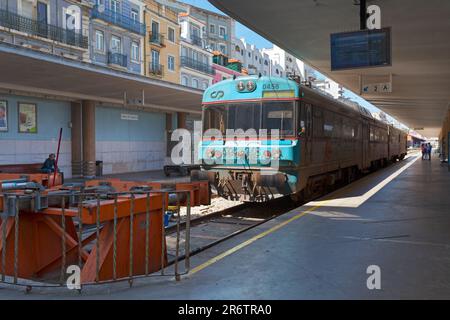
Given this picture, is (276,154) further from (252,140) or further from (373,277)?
(373,277)

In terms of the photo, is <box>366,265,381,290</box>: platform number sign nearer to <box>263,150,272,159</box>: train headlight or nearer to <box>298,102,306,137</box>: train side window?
<box>263,150,272,159</box>: train headlight

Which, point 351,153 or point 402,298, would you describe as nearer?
point 402,298

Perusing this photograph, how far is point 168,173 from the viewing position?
21.4m

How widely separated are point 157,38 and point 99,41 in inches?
275

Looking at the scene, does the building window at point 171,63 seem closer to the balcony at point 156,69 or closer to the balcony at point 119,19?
the balcony at point 156,69

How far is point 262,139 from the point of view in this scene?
386 inches

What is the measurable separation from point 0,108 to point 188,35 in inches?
1304

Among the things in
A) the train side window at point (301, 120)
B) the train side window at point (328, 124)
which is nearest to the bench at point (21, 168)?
the train side window at point (328, 124)

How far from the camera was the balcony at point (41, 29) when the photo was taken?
22906mm

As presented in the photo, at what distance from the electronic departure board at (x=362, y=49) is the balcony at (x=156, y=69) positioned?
28.8 meters

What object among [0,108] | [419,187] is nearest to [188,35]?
[0,108]

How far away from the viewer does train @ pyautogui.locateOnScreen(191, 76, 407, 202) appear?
31.5 ft
